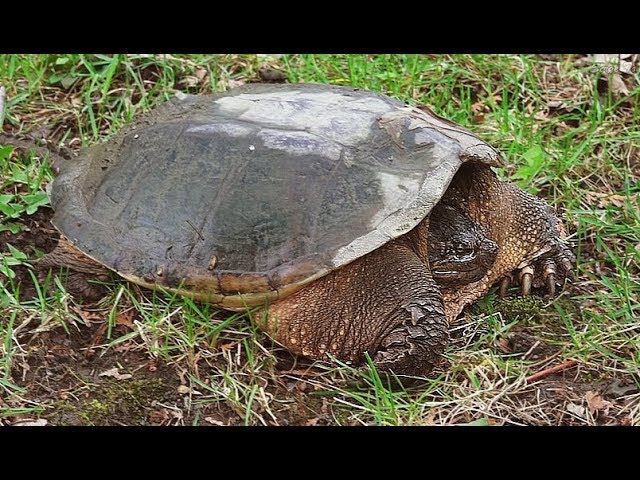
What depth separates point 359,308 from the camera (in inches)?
108

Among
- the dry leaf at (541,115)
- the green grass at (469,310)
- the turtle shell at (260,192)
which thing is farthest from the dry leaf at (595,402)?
the dry leaf at (541,115)

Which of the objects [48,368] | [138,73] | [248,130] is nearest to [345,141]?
[248,130]

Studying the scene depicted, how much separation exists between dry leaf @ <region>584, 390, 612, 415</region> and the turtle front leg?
0.50m

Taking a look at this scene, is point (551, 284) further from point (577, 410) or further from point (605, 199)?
point (605, 199)

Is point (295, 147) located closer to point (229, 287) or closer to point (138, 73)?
point (229, 287)

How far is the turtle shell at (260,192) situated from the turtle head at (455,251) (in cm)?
25

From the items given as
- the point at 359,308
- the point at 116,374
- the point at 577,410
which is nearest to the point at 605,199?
the point at 577,410

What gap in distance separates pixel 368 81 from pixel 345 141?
4.51 feet

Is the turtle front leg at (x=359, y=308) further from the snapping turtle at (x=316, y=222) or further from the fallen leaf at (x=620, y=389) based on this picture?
the fallen leaf at (x=620, y=389)

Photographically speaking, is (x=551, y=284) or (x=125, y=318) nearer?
(x=125, y=318)

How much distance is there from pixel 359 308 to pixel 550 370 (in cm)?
68

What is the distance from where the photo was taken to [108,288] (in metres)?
3.05

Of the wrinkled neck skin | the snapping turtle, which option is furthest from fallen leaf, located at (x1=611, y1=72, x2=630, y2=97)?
the snapping turtle

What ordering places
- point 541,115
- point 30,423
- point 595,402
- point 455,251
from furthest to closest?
1. point 541,115
2. point 455,251
3. point 595,402
4. point 30,423
